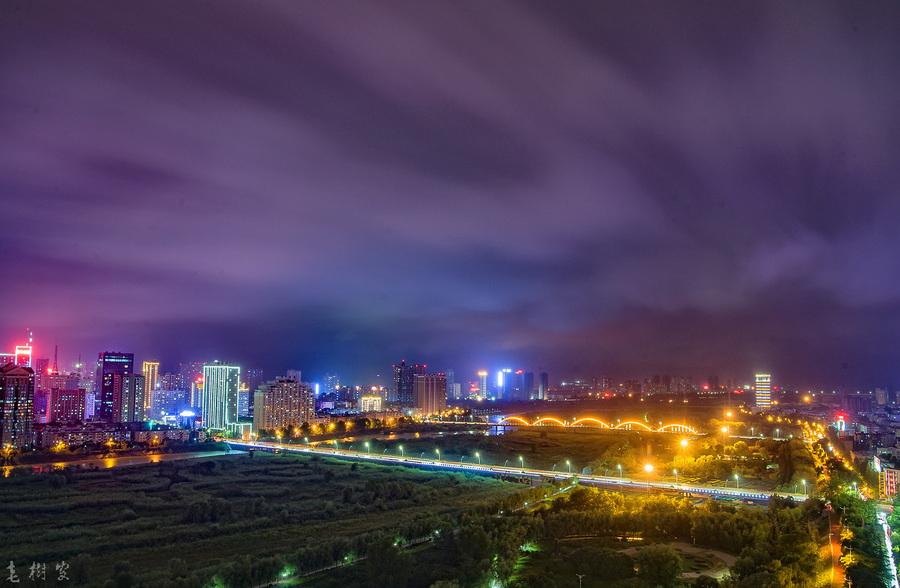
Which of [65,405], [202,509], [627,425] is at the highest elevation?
[65,405]

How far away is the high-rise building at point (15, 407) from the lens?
3772 cm

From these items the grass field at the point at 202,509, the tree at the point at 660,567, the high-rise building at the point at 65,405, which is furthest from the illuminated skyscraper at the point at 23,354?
the tree at the point at 660,567

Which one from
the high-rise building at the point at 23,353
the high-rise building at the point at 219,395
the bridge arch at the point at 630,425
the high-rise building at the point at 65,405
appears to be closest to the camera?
the bridge arch at the point at 630,425

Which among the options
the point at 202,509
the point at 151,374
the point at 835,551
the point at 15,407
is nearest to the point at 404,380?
the point at 151,374

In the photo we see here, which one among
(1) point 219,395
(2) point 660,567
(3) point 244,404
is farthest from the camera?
(3) point 244,404

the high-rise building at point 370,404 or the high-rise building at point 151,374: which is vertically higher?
the high-rise building at point 151,374

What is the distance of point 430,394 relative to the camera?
267ft

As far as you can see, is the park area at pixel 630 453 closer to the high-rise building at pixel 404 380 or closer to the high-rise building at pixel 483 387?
the high-rise building at pixel 404 380

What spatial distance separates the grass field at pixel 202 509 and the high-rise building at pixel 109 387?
2753 centimetres

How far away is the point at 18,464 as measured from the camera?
33688 millimetres

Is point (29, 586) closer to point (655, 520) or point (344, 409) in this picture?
point (655, 520)

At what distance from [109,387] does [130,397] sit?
6.48 feet

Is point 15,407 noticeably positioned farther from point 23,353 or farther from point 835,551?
point 835,551

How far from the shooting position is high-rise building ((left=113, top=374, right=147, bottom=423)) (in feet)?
189
